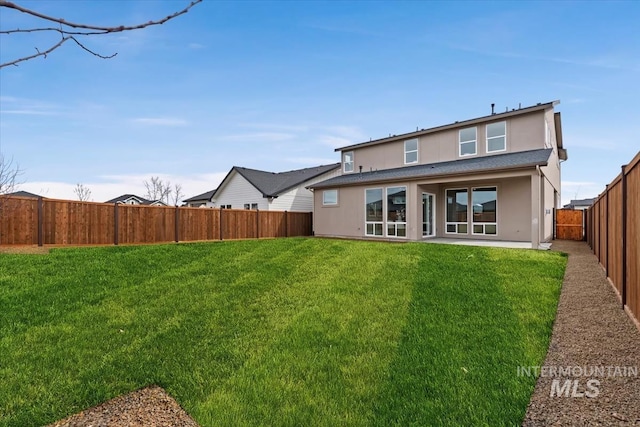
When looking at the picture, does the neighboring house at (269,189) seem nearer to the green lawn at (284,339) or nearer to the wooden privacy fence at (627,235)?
the green lawn at (284,339)

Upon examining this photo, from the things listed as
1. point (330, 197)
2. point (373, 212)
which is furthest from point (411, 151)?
point (330, 197)

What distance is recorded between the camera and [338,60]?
37.2 feet

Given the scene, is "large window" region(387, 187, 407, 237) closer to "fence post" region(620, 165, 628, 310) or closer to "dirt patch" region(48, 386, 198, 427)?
"fence post" region(620, 165, 628, 310)

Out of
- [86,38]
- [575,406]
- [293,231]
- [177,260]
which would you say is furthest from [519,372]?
[293,231]

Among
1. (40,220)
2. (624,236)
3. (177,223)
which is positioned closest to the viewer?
(624,236)

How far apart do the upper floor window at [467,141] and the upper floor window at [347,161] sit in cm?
706

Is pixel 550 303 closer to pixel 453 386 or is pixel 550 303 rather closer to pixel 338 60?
pixel 453 386

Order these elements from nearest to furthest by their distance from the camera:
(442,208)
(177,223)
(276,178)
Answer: (177,223) → (442,208) → (276,178)

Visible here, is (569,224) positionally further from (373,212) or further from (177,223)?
(177,223)

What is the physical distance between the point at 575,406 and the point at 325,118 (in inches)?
599

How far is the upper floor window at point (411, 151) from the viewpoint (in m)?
18.7

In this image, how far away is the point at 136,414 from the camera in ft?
10.7

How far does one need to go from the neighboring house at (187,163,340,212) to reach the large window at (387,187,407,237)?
8.28 m

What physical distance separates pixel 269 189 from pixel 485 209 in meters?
14.3
